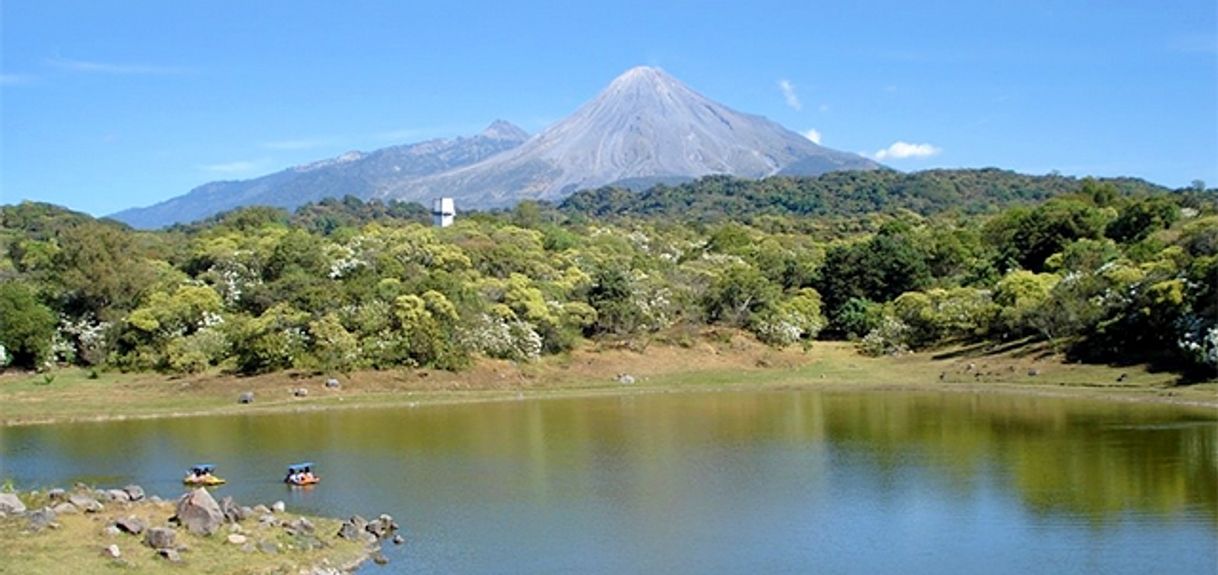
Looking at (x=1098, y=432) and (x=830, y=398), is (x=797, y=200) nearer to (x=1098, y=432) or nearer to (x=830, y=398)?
(x=830, y=398)

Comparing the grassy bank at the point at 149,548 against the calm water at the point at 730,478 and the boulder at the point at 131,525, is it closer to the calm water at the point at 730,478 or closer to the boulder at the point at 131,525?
the boulder at the point at 131,525

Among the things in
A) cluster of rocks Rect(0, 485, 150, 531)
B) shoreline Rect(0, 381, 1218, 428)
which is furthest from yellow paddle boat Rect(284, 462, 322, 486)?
shoreline Rect(0, 381, 1218, 428)

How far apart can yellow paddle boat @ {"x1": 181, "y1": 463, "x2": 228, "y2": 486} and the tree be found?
2501cm

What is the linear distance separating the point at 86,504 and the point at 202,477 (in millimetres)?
6365

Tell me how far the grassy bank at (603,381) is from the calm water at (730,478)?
8.82ft

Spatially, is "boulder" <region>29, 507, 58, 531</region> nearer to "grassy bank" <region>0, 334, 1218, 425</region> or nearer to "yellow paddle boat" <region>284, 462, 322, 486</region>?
"yellow paddle boat" <region>284, 462, 322, 486</region>

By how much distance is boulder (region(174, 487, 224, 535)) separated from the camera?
21.1 m

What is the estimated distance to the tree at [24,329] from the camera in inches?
1945

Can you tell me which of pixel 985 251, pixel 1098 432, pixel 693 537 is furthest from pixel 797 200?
pixel 693 537

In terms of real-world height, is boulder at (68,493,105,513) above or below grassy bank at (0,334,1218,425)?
below

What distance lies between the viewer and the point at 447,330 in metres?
51.3

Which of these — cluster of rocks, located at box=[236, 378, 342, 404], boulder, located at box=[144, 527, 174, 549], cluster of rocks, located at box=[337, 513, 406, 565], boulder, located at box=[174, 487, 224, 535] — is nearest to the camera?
boulder, located at box=[144, 527, 174, 549]

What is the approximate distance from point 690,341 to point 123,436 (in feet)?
90.0

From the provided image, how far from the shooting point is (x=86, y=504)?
21.9 meters
